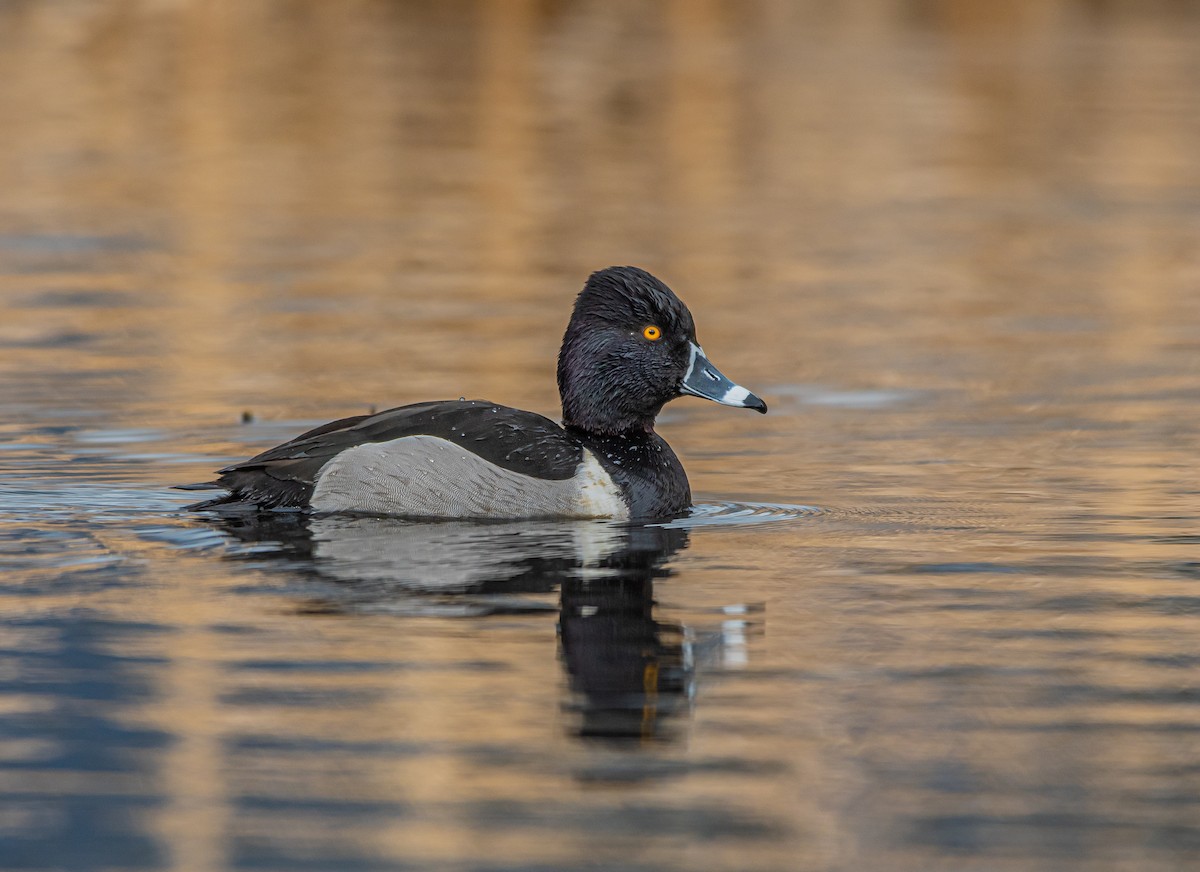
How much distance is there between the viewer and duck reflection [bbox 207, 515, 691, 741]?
6957 mm

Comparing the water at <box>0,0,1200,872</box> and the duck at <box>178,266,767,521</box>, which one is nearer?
the water at <box>0,0,1200,872</box>

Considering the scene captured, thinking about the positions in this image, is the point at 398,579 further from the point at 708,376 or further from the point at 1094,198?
the point at 1094,198

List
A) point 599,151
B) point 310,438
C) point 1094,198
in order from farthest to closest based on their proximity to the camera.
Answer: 1. point 599,151
2. point 1094,198
3. point 310,438

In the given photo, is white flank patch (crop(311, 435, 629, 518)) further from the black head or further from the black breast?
the black head

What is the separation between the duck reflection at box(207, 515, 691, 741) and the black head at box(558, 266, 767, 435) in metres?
0.80

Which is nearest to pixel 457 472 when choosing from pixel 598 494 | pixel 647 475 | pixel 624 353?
pixel 598 494

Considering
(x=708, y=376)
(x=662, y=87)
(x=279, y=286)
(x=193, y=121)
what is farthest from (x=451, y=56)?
(x=708, y=376)

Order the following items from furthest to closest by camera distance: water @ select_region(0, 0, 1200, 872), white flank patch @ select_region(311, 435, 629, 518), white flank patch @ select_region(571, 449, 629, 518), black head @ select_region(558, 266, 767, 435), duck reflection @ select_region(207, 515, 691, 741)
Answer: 1. black head @ select_region(558, 266, 767, 435)
2. white flank patch @ select_region(571, 449, 629, 518)
3. white flank patch @ select_region(311, 435, 629, 518)
4. duck reflection @ select_region(207, 515, 691, 741)
5. water @ select_region(0, 0, 1200, 872)

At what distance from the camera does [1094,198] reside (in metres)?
23.4

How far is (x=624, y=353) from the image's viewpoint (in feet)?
34.3

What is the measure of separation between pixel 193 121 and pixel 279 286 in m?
12.3

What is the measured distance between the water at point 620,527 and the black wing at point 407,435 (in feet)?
1.01

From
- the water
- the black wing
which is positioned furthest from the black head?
the water

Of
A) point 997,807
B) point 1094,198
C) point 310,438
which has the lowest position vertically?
point 997,807
